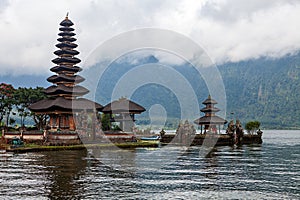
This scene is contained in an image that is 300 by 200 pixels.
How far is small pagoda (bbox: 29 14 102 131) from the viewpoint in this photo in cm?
6328

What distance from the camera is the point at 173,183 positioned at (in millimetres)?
25266

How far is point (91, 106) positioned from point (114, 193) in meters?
A: 46.8

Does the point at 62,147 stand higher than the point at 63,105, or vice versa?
the point at 63,105

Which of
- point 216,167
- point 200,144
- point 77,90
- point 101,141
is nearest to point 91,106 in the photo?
point 77,90

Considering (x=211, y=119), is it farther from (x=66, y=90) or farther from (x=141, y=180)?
(x=141, y=180)

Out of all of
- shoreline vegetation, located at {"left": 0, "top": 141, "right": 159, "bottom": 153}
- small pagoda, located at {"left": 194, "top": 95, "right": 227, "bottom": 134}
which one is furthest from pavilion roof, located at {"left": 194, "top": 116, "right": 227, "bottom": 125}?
shoreline vegetation, located at {"left": 0, "top": 141, "right": 159, "bottom": 153}

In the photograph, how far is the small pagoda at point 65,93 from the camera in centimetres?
6328

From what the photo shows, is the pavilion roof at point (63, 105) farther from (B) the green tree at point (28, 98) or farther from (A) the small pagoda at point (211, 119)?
(A) the small pagoda at point (211, 119)

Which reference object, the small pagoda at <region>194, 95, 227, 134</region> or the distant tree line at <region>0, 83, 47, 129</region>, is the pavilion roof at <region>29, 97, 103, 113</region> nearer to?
the distant tree line at <region>0, 83, 47, 129</region>

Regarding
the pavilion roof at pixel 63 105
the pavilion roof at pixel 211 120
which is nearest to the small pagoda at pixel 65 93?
the pavilion roof at pixel 63 105

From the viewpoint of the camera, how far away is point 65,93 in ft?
216

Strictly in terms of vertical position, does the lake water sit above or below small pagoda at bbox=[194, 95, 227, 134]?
below

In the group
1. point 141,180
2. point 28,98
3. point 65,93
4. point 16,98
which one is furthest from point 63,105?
point 141,180

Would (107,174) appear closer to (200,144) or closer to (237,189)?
(237,189)
